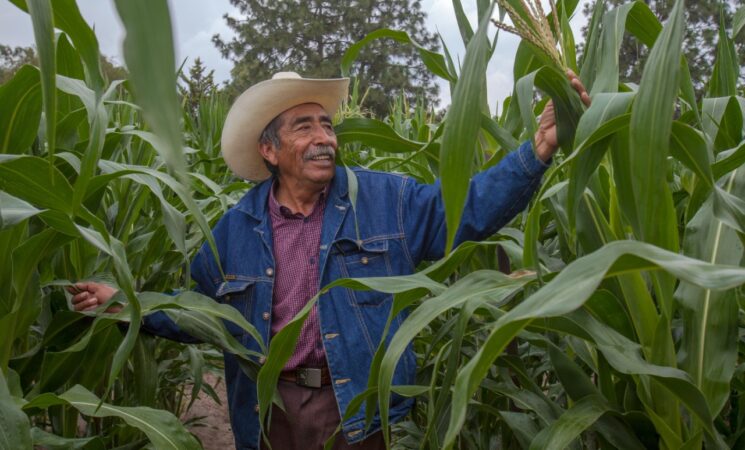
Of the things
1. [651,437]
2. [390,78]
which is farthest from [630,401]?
[390,78]

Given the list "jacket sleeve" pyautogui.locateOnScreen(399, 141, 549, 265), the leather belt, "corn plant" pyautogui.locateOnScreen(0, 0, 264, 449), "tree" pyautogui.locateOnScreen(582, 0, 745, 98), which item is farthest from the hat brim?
"tree" pyautogui.locateOnScreen(582, 0, 745, 98)

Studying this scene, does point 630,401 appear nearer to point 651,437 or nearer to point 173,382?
point 651,437

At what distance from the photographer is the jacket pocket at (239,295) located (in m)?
1.90

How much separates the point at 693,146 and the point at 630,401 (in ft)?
1.34

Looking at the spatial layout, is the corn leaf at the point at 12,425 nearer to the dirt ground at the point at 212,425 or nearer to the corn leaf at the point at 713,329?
the corn leaf at the point at 713,329

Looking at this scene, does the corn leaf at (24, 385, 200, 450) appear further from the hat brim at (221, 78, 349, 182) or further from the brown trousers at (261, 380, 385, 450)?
the hat brim at (221, 78, 349, 182)

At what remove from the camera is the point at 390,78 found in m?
23.9

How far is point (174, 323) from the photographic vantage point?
175cm

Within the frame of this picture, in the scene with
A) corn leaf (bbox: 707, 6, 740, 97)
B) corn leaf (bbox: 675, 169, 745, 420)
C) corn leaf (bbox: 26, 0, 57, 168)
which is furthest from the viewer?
corn leaf (bbox: 707, 6, 740, 97)

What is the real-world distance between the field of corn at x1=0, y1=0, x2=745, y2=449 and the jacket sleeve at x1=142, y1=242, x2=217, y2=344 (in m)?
0.07

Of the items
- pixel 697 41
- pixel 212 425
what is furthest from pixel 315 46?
pixel 212 425

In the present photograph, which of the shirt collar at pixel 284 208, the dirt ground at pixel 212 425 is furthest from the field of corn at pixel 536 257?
the dirt ground at pixel 212 425

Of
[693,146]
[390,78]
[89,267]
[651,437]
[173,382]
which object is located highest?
[390,78]

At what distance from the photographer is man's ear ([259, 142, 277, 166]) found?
6.76 ft
